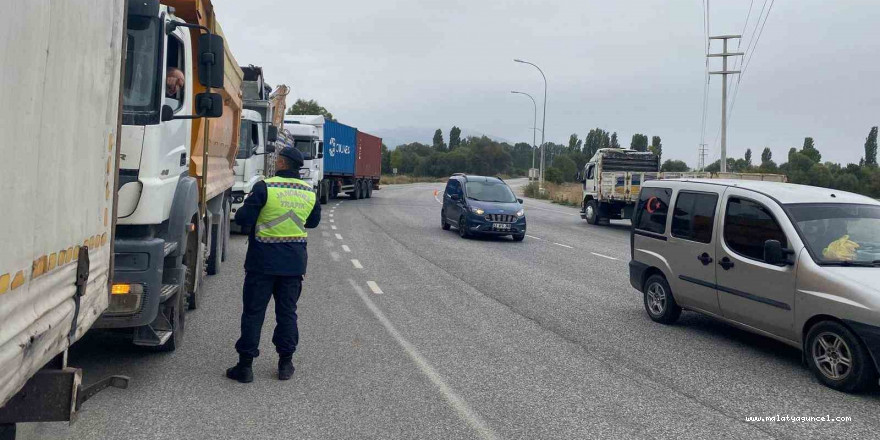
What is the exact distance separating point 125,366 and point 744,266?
17.7ft

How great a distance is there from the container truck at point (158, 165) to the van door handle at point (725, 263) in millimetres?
4761

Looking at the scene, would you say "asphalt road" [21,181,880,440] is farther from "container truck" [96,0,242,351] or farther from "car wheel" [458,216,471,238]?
"car wheel" [458,216,471,238]

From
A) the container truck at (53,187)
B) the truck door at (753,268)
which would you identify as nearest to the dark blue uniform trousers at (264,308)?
the container truck at (53,187)

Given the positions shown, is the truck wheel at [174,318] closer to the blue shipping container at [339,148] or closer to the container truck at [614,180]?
the container truck at [614,180]

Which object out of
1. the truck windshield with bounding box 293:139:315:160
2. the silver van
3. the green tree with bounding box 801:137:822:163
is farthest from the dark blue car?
the green tree with bounding box 801:137:822:163

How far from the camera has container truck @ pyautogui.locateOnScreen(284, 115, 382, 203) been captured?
30.4 metres

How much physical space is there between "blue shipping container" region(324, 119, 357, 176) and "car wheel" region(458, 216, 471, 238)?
579 inches

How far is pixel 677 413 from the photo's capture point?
5.50m

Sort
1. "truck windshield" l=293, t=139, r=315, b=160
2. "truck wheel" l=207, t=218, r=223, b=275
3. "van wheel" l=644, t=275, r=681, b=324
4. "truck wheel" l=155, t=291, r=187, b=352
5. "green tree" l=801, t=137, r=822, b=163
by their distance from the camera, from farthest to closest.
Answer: "green tree" l=801, t=137, r=822, b=163
"truck windshield" l=293, t=139, r=315, b=160
"truck wheel" l=207, t=218, r=223, b=275
"van wheel" l=644, t=275, r=681, b=324
"truck wheel" l=155, t=291, r=187, b=352

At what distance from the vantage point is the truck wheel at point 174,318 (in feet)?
21.2

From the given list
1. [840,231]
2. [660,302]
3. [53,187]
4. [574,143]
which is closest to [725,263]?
[840,231]

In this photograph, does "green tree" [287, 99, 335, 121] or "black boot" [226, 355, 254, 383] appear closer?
"black boot" [226, 355, 254, 383]

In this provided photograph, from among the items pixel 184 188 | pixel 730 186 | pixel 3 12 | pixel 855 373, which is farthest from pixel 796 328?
pixel 3 12

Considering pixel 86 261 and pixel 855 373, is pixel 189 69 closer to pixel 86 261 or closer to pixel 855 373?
pixel 86 261
